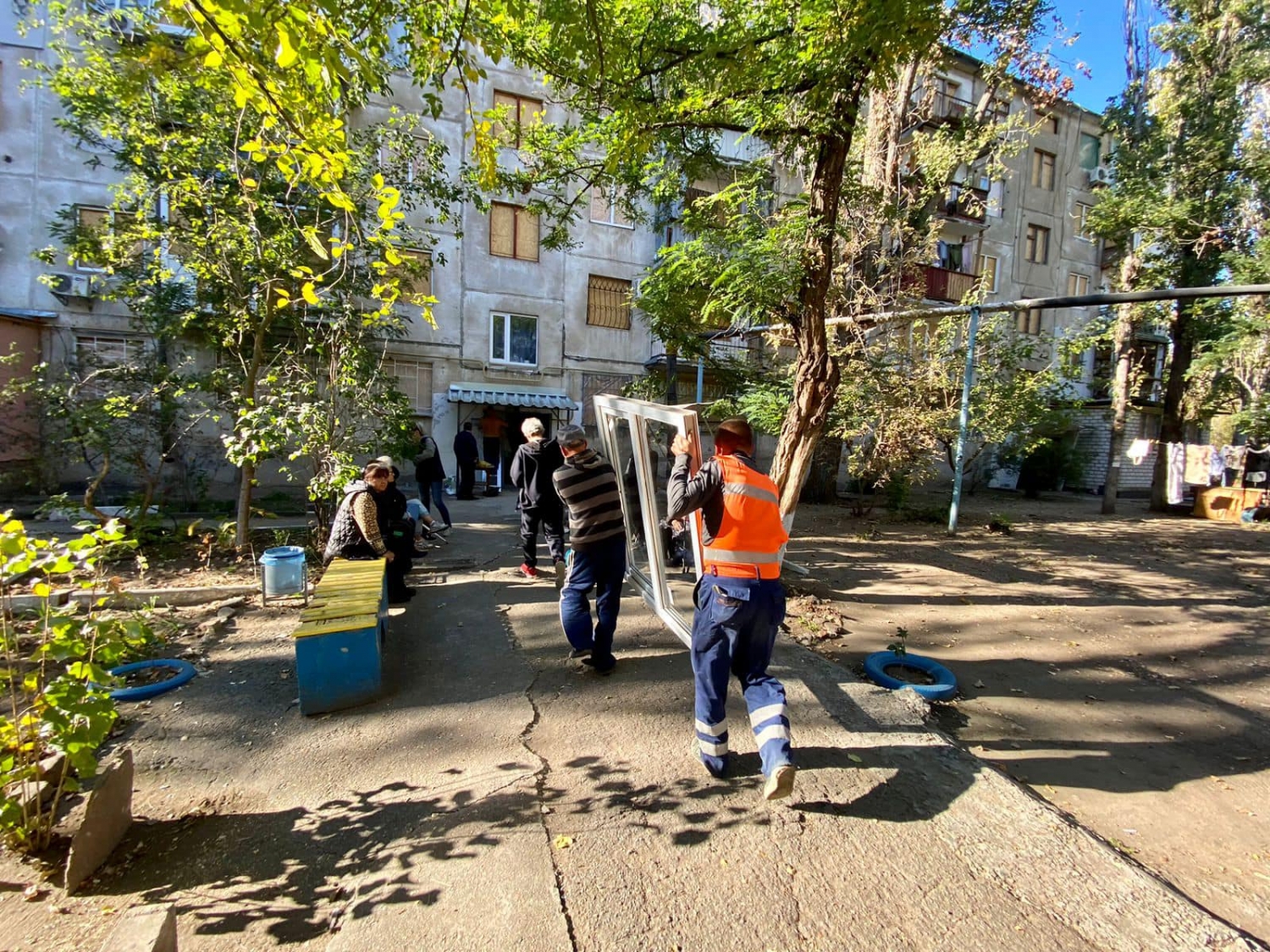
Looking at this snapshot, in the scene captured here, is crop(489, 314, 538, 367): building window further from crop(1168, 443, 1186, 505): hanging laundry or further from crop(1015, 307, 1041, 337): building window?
crop(1015, 307, 1041, 337): building window

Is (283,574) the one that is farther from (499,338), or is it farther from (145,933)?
(499,338)

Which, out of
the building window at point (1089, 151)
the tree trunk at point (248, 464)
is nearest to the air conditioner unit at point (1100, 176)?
the building window at point (1089, 151)

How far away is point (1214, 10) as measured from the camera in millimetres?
12961

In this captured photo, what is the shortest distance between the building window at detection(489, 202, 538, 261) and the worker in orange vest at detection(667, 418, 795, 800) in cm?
1469

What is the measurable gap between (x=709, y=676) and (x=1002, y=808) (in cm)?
145

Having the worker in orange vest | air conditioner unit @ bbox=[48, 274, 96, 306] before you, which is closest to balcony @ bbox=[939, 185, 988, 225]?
the worker in orange vest

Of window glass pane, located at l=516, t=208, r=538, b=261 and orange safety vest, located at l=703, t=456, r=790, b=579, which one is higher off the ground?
window glass pane, located at l=516, t=208, r=538, b=261

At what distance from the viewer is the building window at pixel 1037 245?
2191cm

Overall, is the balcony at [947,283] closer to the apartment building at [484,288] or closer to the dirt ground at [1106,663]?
the apartment building at [484,288]

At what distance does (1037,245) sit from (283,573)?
26.6 meters

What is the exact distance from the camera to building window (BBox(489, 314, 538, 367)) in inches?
627

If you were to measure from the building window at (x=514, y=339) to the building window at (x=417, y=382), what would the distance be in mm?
1728

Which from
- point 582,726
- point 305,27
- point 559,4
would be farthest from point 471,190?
point 582,726

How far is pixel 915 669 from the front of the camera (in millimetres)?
4637
